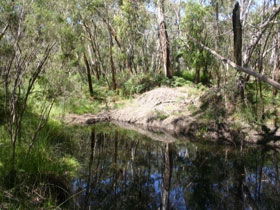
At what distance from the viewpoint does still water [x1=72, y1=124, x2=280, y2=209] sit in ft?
17.3

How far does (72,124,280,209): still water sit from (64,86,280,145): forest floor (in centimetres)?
106

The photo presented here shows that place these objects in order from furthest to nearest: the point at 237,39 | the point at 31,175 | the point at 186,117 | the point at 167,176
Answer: the point at 186,117
the point at 237,39
the point at 167,176
the point at 31,175

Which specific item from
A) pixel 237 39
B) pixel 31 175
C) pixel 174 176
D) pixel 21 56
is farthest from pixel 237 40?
pixel 31 175

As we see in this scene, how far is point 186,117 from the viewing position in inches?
514

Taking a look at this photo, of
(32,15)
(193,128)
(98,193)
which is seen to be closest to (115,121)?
(193,128)

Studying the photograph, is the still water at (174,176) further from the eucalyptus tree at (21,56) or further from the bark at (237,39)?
the bark at (237,39)

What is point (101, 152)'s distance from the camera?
343 inches

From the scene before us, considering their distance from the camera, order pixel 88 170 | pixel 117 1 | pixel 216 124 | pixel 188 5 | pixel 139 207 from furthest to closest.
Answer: pixel 117 1 < pixel 188 5 < pixel 216 124 < pixel 88 170 < pixel 139 207

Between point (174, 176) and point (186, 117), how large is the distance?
6.55 metres

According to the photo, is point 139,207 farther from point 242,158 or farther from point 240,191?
point 242,158

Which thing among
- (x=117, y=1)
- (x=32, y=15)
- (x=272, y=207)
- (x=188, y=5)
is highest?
(x=117, y=1)

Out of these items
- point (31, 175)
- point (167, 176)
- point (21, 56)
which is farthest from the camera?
point (167, 176)

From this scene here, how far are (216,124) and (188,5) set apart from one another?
8.87m

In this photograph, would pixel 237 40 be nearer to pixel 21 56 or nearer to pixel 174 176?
pixel 174 176
